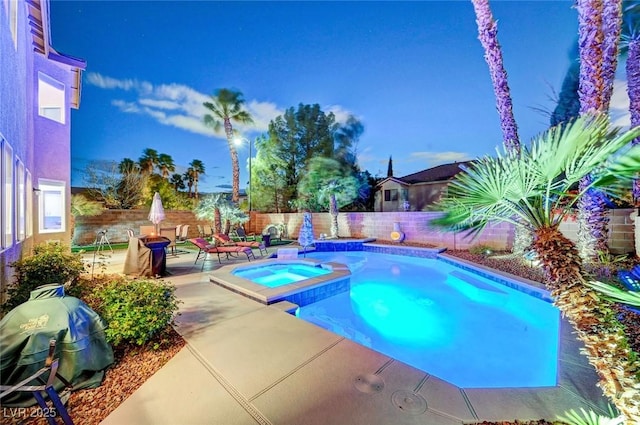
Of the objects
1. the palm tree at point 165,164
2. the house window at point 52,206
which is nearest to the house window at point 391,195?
the palm tree at point 165,164

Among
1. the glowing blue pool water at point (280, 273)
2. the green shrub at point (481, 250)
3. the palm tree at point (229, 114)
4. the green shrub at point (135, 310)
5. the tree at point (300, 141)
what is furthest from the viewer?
the tree at point (300, 141)

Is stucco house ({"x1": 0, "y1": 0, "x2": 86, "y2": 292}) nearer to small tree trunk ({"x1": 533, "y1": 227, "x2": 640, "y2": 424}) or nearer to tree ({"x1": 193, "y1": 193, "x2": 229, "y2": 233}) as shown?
tree ({"x1": 193, "y1": 193, "x2": 229, "y2": 233})

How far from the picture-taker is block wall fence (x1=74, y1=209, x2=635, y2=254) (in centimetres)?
752

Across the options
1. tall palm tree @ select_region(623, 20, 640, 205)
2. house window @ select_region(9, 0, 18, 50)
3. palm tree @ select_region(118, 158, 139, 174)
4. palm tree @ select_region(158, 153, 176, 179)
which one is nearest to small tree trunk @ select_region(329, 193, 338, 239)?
tall palm tree @ select_region(623, 20, 640, 205)

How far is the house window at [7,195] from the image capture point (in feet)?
11.5

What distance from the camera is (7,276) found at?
13.3 feet

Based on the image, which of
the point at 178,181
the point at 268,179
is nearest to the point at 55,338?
the point at 268,179

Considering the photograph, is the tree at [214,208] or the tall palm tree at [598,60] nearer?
the tall palm tree at [598,60]

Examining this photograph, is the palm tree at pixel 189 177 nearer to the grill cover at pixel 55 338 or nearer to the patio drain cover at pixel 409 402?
the grill cover at pixel 55 338

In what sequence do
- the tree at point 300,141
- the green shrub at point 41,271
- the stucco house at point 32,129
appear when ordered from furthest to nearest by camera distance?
the tree at point 300,141
the stucco house at point 32,129
the green shrub at point 41,271

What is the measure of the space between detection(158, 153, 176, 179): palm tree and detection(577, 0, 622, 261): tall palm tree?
2747 centimetres

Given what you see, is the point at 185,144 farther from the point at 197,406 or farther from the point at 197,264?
the point at 197,406

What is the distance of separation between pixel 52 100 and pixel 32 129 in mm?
1833

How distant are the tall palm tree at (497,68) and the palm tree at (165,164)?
82.7ft
